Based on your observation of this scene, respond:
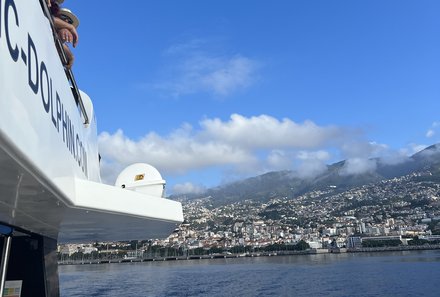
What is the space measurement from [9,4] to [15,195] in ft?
2.86

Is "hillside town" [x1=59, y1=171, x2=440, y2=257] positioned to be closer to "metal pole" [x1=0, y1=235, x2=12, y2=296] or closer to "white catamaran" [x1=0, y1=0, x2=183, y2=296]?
"white catamaran" [x1=0, y1=0, x2=183, y2=296]

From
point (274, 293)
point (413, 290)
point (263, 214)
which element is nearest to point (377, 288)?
point (413, 290)

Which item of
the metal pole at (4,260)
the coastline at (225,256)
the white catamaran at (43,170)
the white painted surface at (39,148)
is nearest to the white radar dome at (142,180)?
the white catamaran at (43,170)

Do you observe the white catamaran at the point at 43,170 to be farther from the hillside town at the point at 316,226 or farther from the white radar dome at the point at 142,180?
the hillside town at the point at 316,226

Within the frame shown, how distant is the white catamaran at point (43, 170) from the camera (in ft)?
4.88

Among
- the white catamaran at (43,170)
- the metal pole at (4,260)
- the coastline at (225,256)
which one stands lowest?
the coastline at (225,256)

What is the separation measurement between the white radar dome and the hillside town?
101254 mm

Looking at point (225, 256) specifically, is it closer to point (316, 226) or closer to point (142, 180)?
point (316, 226)

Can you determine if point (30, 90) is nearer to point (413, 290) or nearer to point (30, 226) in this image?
point (30, 226)

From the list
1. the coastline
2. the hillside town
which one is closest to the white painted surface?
the hillside town

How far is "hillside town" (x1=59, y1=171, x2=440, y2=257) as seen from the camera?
406 ft

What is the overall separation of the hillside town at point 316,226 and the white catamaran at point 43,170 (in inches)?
3994

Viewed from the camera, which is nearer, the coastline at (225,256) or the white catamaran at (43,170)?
the white catamaran at (43,170)

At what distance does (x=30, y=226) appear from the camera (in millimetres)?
3209
